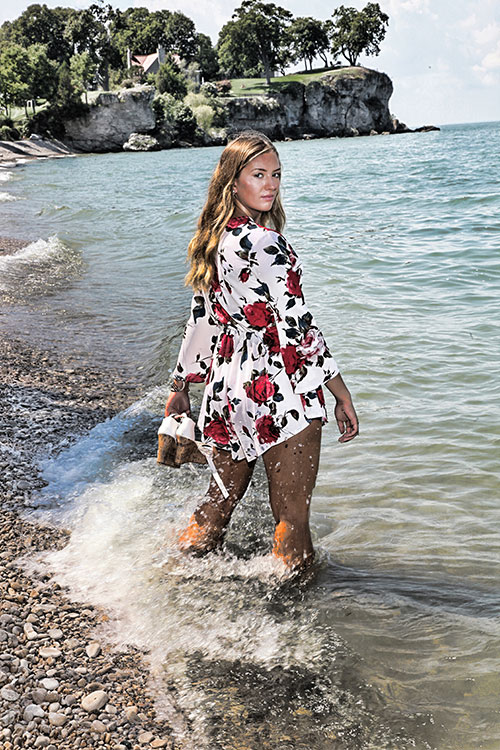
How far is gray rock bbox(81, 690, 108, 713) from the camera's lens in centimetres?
231

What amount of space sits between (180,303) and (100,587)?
6.54 meters

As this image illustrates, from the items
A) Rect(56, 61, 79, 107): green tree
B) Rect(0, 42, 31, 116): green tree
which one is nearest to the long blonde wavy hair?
Rect(56, 61, 79, 107): green tree

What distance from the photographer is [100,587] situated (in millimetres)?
3121

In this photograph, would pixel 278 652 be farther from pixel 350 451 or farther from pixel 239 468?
pixel 350 451

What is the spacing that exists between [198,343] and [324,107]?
330ft

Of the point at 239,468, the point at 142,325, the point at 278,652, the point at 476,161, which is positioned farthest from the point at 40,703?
the point at 476,161

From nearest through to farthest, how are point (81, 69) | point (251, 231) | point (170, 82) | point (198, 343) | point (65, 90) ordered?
point (251, 231), point (198, 343), point (65, 90), point (81, 69), point (170, 82)

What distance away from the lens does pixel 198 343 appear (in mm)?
2932

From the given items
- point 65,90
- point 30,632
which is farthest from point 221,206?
point 65,90

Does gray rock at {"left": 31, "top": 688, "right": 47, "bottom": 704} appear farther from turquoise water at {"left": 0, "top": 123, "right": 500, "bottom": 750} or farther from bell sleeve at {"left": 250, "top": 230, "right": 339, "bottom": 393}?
bell sleeve at {"left": 250, "top": 230, "right": 339, "bottom": 393}

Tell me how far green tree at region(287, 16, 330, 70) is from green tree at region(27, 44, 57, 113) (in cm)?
5529

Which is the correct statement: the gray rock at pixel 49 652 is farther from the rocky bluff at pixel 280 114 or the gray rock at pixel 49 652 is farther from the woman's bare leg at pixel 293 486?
the rocky bluff at pixel 280 114

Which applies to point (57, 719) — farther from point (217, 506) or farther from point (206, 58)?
point (206, 58)

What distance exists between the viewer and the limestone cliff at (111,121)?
68.1 m
